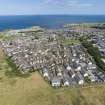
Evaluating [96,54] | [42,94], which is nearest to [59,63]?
[96,54]

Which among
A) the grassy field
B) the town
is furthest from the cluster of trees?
the grassy field

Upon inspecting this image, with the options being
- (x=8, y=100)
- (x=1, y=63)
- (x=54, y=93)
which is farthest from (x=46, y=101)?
(x=1, y=63)

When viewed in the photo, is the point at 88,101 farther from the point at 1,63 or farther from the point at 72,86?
the point at 1,63

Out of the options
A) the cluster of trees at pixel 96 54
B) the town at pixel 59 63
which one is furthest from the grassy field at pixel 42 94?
the cluster of trees at pixel 96 54

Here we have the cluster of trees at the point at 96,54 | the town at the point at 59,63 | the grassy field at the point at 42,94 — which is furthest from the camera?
the cluster of trees at the point at 96,54

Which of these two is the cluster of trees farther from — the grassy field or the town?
the grassy field

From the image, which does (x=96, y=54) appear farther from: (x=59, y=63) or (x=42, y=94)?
(x=42, y=94)

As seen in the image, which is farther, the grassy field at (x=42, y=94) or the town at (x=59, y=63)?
the town at (x=59, y=63)

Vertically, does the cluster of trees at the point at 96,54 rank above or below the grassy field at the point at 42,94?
above

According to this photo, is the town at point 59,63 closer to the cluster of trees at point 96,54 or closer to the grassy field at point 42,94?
the cluster of trees at point 96,54
